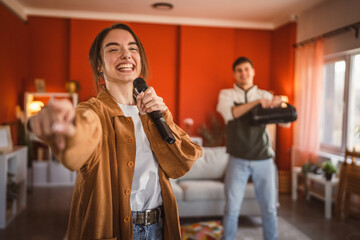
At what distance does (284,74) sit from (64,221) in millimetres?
4324

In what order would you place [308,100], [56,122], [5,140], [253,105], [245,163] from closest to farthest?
1. [56,122]
2. [253,105]
3. [245,163]
4. [5,140]
5. [308,100]

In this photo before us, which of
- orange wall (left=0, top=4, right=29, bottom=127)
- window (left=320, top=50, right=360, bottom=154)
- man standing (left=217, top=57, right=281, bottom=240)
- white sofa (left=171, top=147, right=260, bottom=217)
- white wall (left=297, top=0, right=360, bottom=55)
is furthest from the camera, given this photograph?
orange wall (left=0, top=4, right=29, bottom=127)

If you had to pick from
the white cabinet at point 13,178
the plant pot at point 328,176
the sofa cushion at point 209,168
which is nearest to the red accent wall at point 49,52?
the white cabinet at point 13,178

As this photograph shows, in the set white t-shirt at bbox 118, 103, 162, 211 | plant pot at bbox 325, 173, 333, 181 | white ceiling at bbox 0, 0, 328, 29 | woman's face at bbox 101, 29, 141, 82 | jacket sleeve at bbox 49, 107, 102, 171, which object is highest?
white ceiling at bbox 0, 0, 328, 29

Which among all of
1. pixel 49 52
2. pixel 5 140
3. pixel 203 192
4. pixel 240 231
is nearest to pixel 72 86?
pixel 49 52

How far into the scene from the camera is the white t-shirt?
986 mm

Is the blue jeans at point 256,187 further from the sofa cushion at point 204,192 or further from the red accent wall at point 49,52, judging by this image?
the red accent wall at point 49,52

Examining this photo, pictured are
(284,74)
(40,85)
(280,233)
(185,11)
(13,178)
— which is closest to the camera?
(280,233)

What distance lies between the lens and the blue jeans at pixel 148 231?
1.00 meters

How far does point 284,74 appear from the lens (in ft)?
17.7

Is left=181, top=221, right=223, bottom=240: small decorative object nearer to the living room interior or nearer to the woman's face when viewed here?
the living room interior

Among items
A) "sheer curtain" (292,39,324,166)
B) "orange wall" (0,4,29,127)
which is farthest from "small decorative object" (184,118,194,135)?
"orange wall" (0,4,29,127)

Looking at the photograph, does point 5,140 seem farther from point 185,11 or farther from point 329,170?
point 329,170

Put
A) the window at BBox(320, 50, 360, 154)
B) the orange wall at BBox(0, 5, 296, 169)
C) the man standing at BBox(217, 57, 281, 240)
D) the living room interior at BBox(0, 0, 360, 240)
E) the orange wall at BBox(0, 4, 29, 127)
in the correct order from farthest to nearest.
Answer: the orange wall at BBox(0, 5, 296, 169), the orange wall at BBox(0, 4, 29, 127), the window at BBox(320, 50, 360, 154), the living room interior at BBox(0, 0, 360, 240), the man standing at BBox(217, 57, 281, 240)
